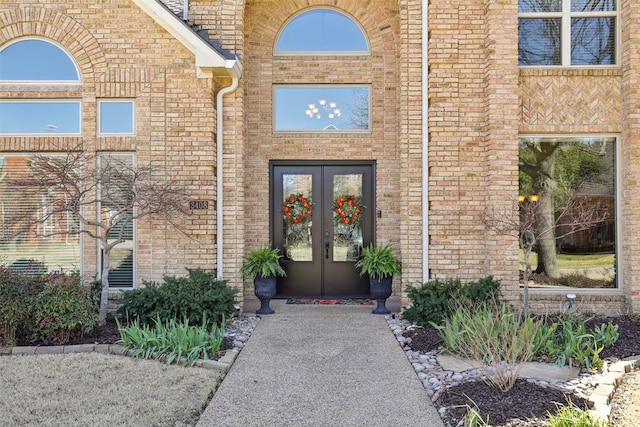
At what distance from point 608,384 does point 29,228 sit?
758 cm

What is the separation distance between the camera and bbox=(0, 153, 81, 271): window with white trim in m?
6.80

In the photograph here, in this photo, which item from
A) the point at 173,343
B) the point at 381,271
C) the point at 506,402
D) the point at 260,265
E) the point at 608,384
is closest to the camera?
the point at 506,402

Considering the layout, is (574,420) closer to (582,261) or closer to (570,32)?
(582,261)

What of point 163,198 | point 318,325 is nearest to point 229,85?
point 163,198

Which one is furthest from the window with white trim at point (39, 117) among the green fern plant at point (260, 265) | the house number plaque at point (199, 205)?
the green fern plant at point (260, 265)

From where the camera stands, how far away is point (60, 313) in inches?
209

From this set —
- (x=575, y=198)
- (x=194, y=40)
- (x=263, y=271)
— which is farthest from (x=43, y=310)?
(x=575, y=198)

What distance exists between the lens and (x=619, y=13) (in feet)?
22.9

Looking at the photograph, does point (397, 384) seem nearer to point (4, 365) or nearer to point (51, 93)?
point (4, 365)

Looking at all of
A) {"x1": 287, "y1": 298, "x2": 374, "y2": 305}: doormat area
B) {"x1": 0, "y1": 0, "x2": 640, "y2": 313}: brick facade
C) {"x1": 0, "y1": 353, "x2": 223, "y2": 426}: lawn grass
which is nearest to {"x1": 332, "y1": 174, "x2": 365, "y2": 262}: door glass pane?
{"x1": 287, "y1": 298, "x2": 374, "y2": 305}: doormat area

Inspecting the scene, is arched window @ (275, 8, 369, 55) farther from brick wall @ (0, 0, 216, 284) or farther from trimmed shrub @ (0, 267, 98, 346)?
trimmed shrub @ (0, 267, 98, 346)

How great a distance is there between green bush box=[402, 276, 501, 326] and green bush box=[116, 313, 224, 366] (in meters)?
2.68

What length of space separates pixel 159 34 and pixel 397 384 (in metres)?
5.95

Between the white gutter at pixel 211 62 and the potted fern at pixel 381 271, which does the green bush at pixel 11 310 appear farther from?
the potted fern at pixel 381 271
